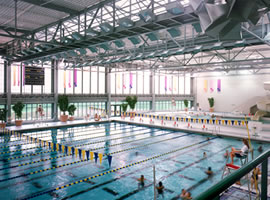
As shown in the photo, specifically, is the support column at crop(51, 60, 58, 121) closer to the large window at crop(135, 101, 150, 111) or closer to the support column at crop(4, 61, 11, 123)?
the support column at crop(4, 61, 11, 123)

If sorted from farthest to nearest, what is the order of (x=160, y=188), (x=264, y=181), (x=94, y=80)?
1. (x=94, y=80)
2. (x=160, y=188)
3. (x=264, y=181)

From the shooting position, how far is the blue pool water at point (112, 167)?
25.0ft

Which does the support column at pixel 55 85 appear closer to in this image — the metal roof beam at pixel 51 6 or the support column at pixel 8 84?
the support column at pixel 8 84

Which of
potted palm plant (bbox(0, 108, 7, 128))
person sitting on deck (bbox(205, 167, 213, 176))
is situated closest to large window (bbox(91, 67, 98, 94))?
potted palm plant (bbox(0, 108, 7, 128))

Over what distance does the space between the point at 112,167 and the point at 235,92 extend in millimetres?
30035

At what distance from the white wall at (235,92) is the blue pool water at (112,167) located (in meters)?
19.8

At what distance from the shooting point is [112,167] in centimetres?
1007

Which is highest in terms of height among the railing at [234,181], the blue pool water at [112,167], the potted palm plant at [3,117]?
the railing at [234,181]

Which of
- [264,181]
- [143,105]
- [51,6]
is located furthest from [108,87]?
[264,181]

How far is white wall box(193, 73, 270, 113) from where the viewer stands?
3229cm

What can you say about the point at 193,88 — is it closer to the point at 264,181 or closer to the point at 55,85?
the point at 55,85

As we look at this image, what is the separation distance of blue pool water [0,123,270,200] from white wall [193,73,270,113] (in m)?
19.8

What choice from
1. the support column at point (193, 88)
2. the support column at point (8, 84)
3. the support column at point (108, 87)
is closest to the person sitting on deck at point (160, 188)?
the support column at point (8, 84)

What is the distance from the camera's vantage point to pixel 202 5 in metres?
3.33
